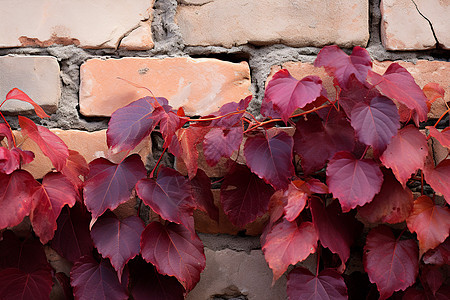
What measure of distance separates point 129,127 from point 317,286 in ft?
1.56

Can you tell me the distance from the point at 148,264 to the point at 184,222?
0.52ft

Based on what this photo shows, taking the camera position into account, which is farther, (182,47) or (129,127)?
(182,47)

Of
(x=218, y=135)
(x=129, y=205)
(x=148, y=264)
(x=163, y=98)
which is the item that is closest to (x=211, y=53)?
(x=163, y=98)

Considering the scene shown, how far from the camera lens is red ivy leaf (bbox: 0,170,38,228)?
2.60 ft

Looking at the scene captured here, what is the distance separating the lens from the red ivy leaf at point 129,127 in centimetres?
86

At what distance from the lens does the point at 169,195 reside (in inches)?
33.1

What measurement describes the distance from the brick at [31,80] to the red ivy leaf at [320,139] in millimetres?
571

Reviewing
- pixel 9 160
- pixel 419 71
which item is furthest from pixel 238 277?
pixel 419 71

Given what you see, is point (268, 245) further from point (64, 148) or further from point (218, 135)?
point (64, 148)

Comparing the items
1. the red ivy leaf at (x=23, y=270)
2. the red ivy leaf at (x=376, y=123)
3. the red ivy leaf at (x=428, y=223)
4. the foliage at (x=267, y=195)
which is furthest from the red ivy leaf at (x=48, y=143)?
the red ivy leaf at (x=428, y=223)

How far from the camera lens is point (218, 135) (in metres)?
0.87

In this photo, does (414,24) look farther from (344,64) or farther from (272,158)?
(272,158)

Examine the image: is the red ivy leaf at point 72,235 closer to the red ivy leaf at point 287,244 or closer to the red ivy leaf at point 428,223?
the red ivy leaf at point 287,244

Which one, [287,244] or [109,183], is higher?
[109,183]
